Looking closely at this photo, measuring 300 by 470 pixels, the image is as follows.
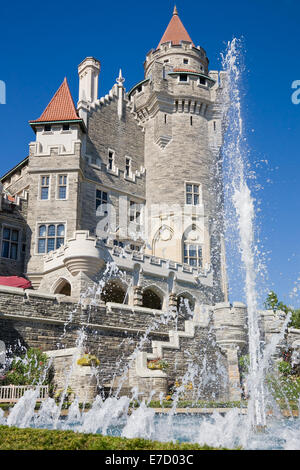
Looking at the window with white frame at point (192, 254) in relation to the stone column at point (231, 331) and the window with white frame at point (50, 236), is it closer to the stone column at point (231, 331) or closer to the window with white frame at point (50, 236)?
the stone column at point (231, 331)

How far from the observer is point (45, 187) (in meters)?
27.4

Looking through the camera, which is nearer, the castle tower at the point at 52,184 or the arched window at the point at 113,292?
the arched window at the point at 113,292

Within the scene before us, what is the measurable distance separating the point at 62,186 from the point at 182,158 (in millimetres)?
9273

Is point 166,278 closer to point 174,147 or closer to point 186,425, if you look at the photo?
point 174,147

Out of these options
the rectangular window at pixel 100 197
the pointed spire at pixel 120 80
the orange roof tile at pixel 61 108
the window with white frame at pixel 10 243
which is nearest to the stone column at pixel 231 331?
the rectangular window at pixel 100 197

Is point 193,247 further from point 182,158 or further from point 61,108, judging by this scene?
point 61,108

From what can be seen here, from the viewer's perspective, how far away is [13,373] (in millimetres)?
16016

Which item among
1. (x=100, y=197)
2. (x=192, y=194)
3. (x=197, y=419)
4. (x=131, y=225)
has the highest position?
(x=192, y=194)

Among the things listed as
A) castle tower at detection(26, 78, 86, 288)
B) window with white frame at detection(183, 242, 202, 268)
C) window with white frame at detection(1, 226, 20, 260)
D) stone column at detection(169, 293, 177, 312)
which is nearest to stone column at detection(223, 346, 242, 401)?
stone column at detection(169, 293, 177, 312)

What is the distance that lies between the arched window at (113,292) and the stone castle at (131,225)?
11 cm

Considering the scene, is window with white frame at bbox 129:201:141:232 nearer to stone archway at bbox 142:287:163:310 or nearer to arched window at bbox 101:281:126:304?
stone archway at bbox 142:287:163:310

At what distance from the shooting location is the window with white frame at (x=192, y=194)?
32.0 metres

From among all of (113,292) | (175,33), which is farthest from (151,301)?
(175,33)

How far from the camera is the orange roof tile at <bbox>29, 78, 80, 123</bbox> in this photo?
29.1 metres
